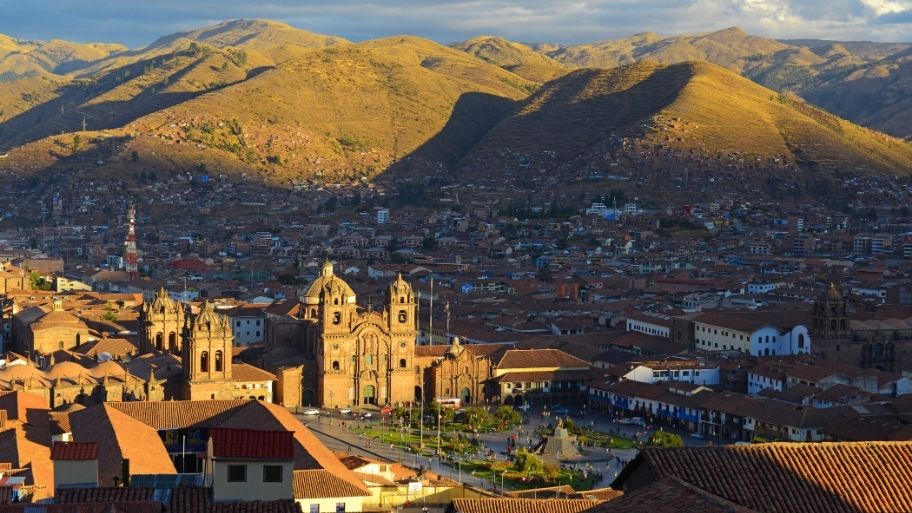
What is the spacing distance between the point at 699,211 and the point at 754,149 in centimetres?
2859

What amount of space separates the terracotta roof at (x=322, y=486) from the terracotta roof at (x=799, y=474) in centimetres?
1590

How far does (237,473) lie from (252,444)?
48cm

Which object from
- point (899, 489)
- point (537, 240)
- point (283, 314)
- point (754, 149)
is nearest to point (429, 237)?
point (537, 240)

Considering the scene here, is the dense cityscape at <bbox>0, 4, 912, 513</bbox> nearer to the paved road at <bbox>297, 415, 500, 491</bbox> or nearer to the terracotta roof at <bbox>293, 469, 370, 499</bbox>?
the terracotta roof at <bbox>293, 469, 370, 499</bbox>

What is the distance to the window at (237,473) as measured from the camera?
19739 millimetres

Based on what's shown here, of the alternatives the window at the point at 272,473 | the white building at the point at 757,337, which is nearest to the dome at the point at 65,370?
the white building at the point at 757,337

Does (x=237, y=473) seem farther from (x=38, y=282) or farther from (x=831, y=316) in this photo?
(x=38, y=282)

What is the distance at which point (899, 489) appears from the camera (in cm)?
1852

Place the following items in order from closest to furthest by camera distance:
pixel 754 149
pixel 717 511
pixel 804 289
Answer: pixel 717 511, pixel 804 289, pixel 754 149

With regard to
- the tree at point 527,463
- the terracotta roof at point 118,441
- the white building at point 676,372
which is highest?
the terracotta roof at point 118,441

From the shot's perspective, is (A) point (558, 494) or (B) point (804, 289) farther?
(B) point (804, 289)

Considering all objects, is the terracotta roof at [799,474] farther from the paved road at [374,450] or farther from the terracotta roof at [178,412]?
the paved road at [374,450]

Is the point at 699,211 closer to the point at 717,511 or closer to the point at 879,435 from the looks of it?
the point at 879,435

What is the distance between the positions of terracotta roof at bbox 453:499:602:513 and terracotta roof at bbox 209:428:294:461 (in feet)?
28.0
